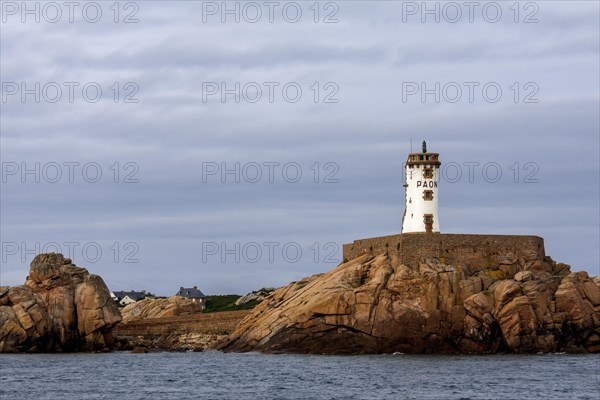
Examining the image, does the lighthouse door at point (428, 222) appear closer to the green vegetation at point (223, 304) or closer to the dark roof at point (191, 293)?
the green vegetation at point (223, 304)

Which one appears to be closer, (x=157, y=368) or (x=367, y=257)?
(x=157, y=368)

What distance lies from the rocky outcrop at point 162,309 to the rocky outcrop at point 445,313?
3838 cm

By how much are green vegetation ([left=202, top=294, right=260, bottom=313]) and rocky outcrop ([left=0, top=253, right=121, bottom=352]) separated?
29.3 meters

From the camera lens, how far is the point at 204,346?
352ft

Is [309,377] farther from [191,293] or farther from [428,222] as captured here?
[191,293]

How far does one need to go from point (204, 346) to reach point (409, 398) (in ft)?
165

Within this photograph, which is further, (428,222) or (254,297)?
(254,297)

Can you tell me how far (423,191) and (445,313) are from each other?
594 inches

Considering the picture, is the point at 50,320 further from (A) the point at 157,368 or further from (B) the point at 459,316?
(B) the point at 459,316

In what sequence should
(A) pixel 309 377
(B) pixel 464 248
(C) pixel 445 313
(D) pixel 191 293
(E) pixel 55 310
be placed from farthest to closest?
(D) pixel 191 293, (E) pixel 55 310, (B) pixel 464 248, (C) pixel 445 313, (A) pixel 309 377

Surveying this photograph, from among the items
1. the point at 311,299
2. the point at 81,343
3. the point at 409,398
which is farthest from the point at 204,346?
the point at 409,398

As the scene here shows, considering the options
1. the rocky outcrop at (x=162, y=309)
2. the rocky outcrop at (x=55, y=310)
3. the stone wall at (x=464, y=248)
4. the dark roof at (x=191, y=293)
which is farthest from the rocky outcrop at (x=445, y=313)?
the dark roof at (x=191, y=293)

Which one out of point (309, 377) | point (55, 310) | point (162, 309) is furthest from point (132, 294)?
point (309, 377)

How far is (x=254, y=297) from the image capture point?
145 m
